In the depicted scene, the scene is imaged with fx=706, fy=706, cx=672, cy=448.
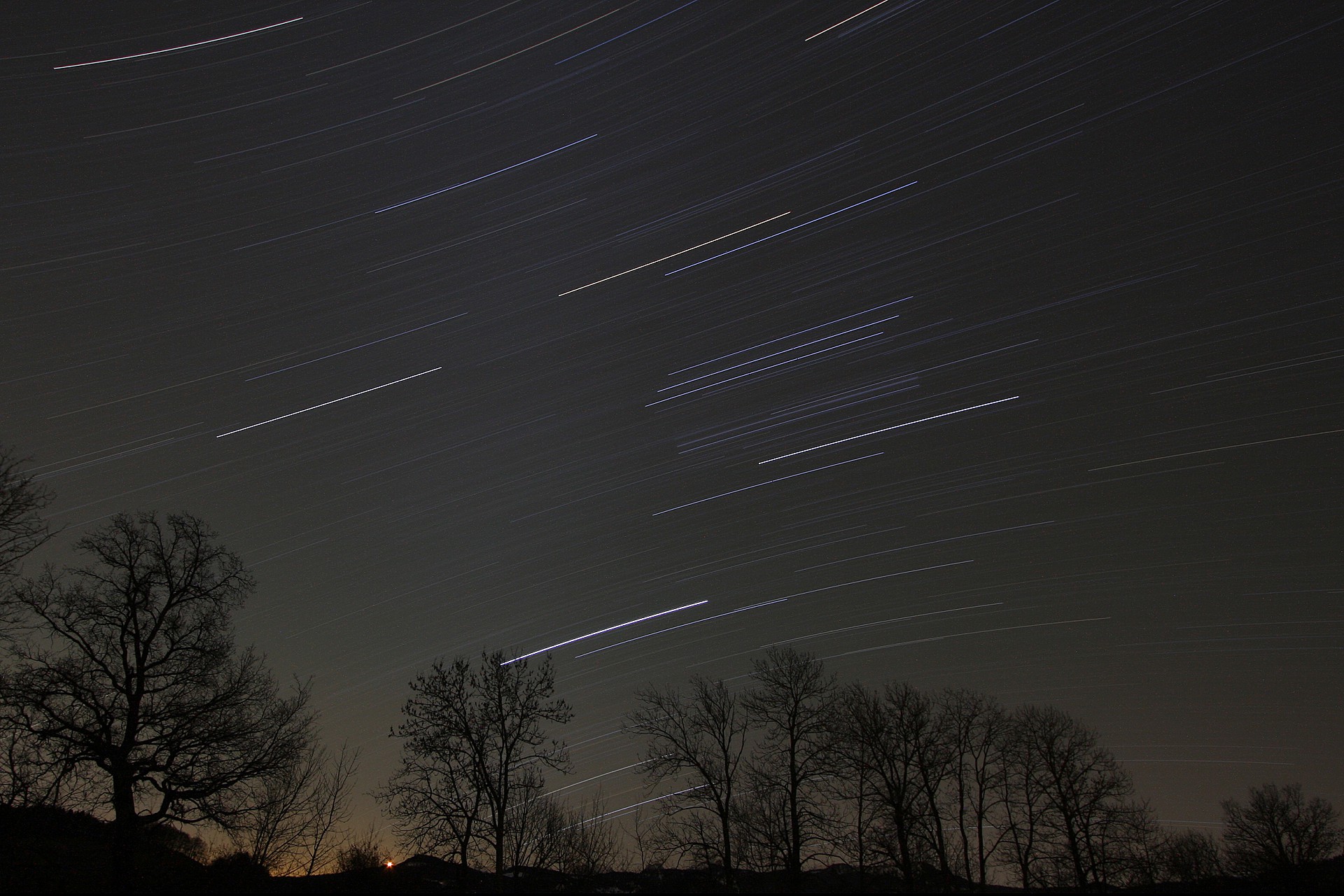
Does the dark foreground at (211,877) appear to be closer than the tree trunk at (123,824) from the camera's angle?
Yes

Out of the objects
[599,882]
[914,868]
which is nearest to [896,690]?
[914,868]

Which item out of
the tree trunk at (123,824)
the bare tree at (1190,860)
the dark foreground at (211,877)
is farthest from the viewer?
the bare tree at (1190,860)

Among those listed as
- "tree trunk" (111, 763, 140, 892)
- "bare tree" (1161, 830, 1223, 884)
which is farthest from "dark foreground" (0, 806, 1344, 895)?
"bare tree" (1161, 830, 1223, 884)

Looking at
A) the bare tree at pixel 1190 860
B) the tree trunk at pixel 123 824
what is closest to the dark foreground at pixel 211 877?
the tree trunk at pixel 123 824

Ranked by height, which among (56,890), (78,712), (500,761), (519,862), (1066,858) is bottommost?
(1066,858)

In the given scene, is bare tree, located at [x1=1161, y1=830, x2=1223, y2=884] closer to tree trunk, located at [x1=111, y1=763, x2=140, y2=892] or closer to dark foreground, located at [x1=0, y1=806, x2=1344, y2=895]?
dark foreground, located at [x1=0, y1=806, x2=1344, y2=895]

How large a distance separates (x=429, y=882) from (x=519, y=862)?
6279 mm

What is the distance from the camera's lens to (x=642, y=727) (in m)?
30.1

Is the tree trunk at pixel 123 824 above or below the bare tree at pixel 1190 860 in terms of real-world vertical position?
above

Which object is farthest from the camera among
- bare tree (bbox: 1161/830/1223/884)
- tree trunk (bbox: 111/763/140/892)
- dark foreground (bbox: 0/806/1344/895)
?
bare tree (bbox: 1161/830/1223/884)

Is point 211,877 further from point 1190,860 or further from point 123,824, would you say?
point 1190,860

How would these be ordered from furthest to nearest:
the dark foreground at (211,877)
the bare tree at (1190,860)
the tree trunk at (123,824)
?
the bare tree at (1190,860) → the tree trunk at (123,824) → the dark foreground at (211,877)

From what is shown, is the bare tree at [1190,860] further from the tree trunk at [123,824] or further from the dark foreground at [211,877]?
the tree trunk at [123,824]

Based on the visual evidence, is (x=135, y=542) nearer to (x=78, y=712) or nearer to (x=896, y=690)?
(x=78, y=712)
